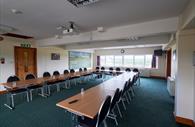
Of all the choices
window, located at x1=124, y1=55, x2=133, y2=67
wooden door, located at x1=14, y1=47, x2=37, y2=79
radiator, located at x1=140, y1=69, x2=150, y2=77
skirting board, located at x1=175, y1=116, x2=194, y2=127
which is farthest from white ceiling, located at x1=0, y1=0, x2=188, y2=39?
→ window, located at x1=124, y1=55, x2=133, y2=67

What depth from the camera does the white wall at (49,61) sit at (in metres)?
6.32

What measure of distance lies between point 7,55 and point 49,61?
2.20 m

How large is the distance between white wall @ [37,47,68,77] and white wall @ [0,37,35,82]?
49.4 inches

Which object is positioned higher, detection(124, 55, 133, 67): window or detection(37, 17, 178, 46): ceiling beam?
detection(37, 17, 178, 46): ceiling beam

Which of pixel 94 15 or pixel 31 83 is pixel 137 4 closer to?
pixel 94 15

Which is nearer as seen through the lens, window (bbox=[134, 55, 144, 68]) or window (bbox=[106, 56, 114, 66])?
window (bbox=[134, 55, 144, 68])

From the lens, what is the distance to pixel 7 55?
4938 mm

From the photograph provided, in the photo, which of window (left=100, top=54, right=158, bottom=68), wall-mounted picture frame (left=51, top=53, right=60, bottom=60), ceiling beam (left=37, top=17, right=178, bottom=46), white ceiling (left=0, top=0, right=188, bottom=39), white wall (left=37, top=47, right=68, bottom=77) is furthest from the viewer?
window (left=100, top=54, right=158, bottom=68)

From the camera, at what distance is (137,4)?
2102 millimetres

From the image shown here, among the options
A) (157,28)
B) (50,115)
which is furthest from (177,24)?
(50,115)

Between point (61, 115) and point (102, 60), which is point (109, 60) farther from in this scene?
point (61, 115)

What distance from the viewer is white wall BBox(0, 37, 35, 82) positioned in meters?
4.75

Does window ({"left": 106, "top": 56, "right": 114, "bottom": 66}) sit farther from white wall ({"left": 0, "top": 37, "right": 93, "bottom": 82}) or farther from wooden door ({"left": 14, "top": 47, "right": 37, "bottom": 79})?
wooden door ({"left": 14, "top": 47, "right": 37, "bottom": 79})

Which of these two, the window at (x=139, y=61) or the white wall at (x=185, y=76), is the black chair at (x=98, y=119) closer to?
the white wall at (x=185, y=76)
